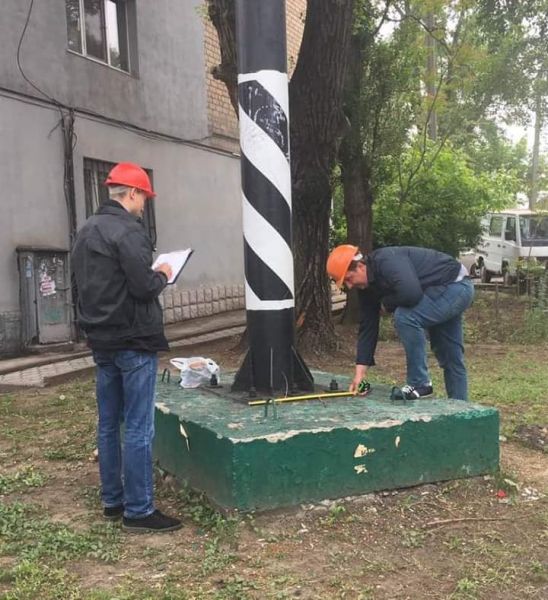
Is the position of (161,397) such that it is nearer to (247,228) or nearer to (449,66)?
(247,228)

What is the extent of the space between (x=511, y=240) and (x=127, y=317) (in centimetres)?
1878

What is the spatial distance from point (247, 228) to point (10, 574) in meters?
2.28

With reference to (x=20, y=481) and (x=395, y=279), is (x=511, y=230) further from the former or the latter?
(x=20, y=481)

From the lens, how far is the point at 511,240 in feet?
67.5

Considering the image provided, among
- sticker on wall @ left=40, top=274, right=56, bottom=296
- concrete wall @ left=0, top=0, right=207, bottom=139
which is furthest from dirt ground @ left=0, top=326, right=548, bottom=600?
concrete wall @ left=0, top=0, right=207, bottom=139

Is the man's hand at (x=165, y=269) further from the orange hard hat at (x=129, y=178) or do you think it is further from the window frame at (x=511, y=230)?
the window frame at (x=511, y=230)

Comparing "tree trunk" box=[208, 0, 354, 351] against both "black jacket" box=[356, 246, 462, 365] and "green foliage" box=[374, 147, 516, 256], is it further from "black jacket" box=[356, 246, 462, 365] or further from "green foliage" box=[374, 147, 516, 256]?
"green foliage" box=[374, 147, 516, 256]

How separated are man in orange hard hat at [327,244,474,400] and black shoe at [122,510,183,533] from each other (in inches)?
58.5

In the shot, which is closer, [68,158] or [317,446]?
[317,446]

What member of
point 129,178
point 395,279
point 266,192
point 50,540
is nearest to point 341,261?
point 395,279

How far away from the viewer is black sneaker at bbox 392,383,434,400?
4297 mm

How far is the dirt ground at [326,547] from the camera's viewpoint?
297 centimetres

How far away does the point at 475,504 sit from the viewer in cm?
387

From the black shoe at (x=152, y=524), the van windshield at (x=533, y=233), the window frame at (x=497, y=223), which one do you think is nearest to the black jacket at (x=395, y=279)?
the black shoe at (x=152, y=524)
